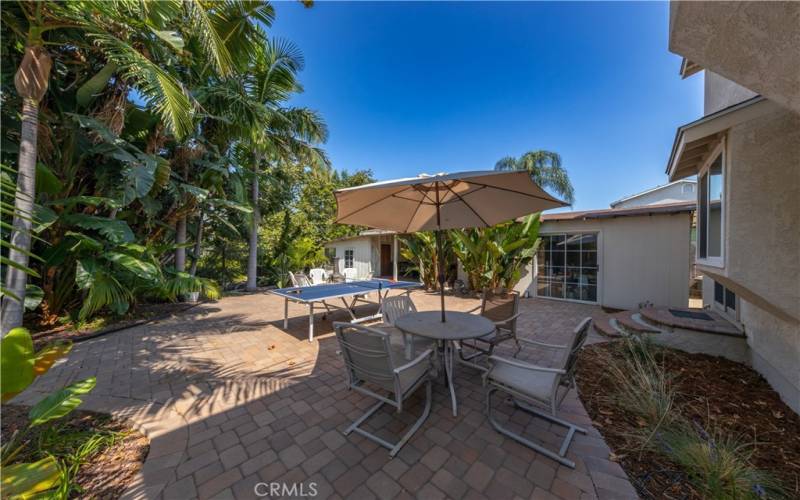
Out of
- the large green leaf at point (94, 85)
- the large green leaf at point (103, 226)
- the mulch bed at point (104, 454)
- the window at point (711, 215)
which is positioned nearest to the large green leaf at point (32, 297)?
the large green leaf at point (103, 226)

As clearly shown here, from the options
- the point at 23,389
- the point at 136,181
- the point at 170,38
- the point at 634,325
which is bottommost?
the point at 634,325

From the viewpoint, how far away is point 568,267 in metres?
9.59

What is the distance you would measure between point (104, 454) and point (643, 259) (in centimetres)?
1156

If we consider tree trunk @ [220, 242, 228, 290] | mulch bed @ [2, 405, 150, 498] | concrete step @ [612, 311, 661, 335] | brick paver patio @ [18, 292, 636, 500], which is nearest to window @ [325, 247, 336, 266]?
tree trunk @ [220, 242, 228, 290]

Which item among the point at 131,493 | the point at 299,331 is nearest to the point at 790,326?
the point at 131,493

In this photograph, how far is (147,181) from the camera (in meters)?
5.92

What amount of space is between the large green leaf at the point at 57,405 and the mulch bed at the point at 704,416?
477 cm

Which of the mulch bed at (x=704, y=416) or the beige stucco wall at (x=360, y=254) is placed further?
the beige stucco wall at (x=360, y=254)

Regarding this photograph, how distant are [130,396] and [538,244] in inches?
423

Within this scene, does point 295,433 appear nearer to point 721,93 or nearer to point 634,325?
point 634,325

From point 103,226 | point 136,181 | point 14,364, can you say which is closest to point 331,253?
point 136,181

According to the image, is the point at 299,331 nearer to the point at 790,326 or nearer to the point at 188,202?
the point at 188,202

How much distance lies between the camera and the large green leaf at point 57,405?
2.17 metres

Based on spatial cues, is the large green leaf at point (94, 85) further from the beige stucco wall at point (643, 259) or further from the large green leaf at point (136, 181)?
the beige stucco wall at point (643, 259)
